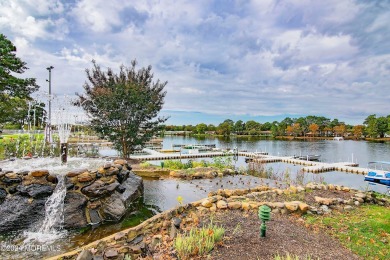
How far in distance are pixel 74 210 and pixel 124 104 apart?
293 inches

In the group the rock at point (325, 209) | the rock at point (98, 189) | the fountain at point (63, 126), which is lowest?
the rock at point (325, 209)

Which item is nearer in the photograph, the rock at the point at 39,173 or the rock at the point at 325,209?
the rock at the point at 325,209

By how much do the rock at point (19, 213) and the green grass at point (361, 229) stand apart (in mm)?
4849

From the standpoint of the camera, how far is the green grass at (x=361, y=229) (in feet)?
10.6

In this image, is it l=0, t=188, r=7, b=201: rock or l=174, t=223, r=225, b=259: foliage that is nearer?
l=174, t=223, r=225, b=259: foliage

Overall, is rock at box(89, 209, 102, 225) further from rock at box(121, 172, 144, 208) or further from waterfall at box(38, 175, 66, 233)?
rock at box(121, 172, 144, 208)

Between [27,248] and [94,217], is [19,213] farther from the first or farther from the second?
[94,217]

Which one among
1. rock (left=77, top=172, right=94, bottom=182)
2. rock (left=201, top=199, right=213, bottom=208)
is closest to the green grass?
rock (left=201, top=199, right=213, bottom=208)

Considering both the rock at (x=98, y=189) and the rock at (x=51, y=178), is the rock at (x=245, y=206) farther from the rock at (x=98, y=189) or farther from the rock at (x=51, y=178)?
the rock at (x=51, y=178)

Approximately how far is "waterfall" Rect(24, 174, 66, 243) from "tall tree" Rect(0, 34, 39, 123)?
11355mm

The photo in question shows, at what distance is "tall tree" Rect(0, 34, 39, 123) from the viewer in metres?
13.3

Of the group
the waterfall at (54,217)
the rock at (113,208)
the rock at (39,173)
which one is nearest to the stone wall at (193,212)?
the rock at (113,208)

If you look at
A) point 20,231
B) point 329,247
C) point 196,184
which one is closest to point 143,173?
point 196,184

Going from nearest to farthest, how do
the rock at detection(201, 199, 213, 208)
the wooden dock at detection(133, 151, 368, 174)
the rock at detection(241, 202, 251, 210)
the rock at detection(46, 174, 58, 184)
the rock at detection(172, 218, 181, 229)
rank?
the rock at detection(172, 218, 181, 229), the rock at detection(241, 202, 251, 210), the rock at detection(201, 199, 213, 208), the rock at detection(46, 174, 58, 184), the wooden dock at detection(133, 151, 368, 174)
